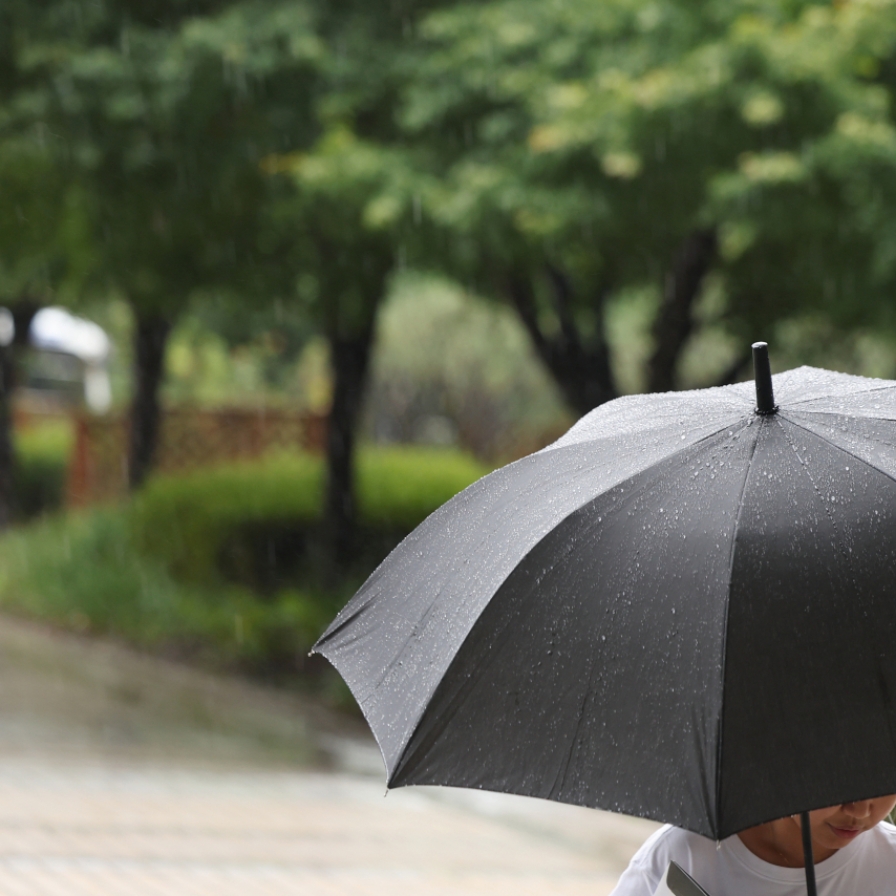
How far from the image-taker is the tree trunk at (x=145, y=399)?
676 inches

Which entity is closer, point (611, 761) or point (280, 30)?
point (611, 761)

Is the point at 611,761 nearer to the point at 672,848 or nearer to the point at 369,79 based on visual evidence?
the point at 672,848

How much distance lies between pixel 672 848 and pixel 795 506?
1.78ft

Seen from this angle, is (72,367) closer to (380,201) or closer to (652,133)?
(380,201)

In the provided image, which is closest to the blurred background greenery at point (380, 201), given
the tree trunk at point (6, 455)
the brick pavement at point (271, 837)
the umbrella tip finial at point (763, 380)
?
the brick pavement at point (271, 837)

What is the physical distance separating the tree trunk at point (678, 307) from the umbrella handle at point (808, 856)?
7.75 m

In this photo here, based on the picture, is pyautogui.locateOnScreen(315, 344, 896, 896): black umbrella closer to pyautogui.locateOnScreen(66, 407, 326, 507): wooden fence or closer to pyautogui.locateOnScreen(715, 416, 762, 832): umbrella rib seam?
pyautogui.locateOnScreen(715, 416, 762, 832): umbrella rib seam

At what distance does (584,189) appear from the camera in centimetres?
775

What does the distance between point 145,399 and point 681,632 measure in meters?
15.9

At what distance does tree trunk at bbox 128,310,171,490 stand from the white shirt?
1537 centimetres

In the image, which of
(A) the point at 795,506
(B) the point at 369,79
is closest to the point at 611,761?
(A) the point at 795,506

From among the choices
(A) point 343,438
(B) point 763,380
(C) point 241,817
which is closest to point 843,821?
(B) point 763,380

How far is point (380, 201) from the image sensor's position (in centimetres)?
833

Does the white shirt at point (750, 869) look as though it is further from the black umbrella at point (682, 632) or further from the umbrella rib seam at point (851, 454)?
the umbrella rib seam at point (851, 454)
